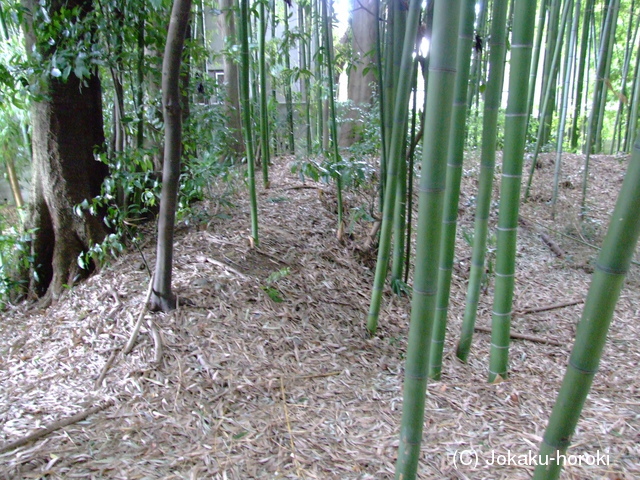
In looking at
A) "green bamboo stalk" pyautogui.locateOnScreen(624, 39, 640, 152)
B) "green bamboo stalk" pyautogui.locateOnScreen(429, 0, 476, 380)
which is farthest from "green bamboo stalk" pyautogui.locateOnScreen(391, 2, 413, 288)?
"green bamboo stalk" pyautogui.locateOnScreen(624, 39, 640, 152)

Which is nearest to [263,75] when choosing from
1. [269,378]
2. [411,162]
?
[411,162]

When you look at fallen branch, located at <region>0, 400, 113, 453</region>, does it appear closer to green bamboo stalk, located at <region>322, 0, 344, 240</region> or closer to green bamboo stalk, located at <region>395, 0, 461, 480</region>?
green bamboo stalk, located at <region>395, 0, 461, 480</region>

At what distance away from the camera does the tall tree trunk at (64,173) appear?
244cm

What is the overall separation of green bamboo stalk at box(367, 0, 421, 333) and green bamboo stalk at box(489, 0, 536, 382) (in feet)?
1.18

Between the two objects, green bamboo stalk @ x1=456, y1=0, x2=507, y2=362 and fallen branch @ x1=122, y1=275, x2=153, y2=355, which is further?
fallen branch @ x1=122, y1=275, x2=153, y2=355

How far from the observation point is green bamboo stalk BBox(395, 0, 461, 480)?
0.90m

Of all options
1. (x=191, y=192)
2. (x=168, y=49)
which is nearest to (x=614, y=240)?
(x=168, y=49)

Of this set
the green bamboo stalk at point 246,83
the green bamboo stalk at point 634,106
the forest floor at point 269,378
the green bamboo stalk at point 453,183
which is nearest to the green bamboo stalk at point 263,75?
the green bamboo stalk at point 246,83

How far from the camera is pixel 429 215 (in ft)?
3.23

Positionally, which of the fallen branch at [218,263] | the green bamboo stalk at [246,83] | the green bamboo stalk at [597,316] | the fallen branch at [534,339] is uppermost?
the green bamboo stalk at [246,83]

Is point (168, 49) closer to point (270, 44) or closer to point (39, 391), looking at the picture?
point (39, 391)

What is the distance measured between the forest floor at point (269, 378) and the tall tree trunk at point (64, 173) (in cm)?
27

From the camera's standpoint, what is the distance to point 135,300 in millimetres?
2098

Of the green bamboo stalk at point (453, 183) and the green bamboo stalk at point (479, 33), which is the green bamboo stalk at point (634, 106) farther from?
the green bamboo stalk at point (453, 183)
